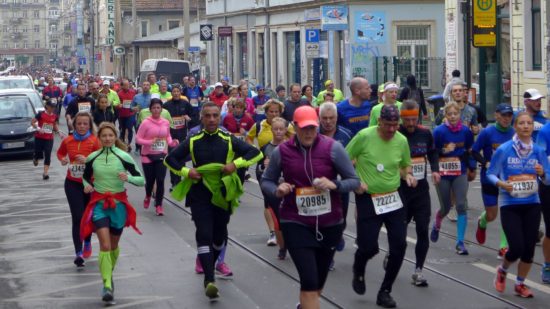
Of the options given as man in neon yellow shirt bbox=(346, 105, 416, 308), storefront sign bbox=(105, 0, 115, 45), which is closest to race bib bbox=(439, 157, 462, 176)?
man in neon yellow shirt bbox=(346, 105, 416, 308)

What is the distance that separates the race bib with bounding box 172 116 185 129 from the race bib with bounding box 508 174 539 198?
1137cm

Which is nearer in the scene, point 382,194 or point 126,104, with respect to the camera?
point 382,194

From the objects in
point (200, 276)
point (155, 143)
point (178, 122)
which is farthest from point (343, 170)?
point (178, 122)

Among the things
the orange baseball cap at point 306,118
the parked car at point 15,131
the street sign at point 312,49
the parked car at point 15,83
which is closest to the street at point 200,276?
the orange baseball cap at point 306,118

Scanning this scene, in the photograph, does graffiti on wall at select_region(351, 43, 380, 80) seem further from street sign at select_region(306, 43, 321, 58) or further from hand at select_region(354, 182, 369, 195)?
hand at select_region(354, 182, 369, 195)

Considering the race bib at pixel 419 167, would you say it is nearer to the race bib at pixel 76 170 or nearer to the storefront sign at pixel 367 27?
the race bib at pixel 76 170

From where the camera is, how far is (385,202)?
9.44 meters

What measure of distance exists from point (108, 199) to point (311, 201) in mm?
2619

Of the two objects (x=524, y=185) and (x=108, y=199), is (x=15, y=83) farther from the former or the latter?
(x=524, y=185)

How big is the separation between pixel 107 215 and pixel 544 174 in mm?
3752

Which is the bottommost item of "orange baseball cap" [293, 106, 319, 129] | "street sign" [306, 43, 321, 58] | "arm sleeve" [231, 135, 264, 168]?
"arm sleeve" [231, 135, 264, 168]

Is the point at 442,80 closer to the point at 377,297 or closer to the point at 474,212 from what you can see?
the point at 474,212

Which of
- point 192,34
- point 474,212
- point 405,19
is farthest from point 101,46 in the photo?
point 474,212

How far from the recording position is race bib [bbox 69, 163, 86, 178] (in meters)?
11.4
